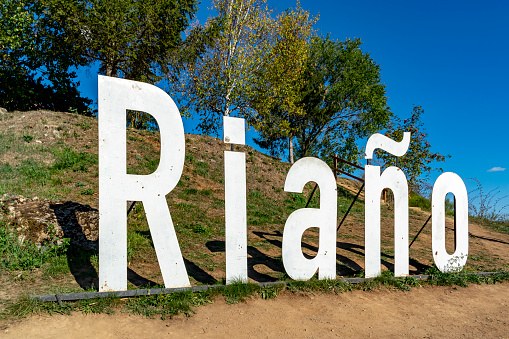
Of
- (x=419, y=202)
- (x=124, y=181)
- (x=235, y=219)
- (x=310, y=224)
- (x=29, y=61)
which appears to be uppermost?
(x=29, y=61)

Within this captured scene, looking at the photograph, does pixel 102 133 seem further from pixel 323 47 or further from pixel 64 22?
pixel 323 47

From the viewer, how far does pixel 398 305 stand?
5.52 metres

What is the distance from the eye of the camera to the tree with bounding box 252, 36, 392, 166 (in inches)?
949

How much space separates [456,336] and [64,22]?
61.8 feet

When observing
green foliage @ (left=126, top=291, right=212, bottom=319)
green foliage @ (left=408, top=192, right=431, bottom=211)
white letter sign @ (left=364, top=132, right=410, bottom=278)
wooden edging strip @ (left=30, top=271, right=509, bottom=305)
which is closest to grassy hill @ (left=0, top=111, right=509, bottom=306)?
wooden edging strip @ (left=30, top=271, right=509, bottom=305)

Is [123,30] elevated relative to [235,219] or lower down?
elevated

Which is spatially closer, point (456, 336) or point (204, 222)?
point (456, 336)

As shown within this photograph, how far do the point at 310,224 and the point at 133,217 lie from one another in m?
4.48

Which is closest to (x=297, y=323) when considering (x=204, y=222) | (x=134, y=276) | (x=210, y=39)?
(x=134, y=276)

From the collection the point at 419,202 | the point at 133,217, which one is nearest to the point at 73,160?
the point at 133,217

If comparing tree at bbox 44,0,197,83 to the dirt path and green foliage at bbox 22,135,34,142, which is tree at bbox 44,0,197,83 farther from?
the dirt path

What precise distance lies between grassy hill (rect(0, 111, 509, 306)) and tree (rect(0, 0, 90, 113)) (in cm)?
346

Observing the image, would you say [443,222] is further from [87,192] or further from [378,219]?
[87,192]

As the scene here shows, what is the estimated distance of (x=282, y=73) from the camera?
19.8 metres
